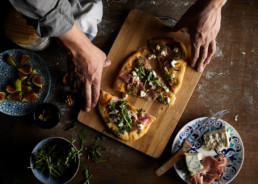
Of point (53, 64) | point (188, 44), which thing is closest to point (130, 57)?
point (188, 44)

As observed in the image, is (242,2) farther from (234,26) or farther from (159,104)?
(159,104)

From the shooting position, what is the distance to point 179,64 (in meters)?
3.42

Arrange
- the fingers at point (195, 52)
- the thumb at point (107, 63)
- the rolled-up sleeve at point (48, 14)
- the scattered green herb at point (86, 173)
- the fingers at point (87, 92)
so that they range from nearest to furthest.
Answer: the rolled-up sleeve at point (48, 14) → the fingers at point (87, 92) → the fingers at point (195, 52) → the thumb at point (107, 63) → the scattered green herb at point (86, 173)

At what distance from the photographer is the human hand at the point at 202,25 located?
3.06m

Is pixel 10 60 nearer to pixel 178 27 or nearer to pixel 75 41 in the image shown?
pixel 75 41

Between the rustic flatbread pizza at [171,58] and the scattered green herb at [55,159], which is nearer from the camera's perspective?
the scattered green herb at [55,159]

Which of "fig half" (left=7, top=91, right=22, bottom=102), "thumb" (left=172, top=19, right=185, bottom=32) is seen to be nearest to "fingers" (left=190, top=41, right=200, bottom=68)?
"thumb" (left=172, top=19, right=185, bottom=32)

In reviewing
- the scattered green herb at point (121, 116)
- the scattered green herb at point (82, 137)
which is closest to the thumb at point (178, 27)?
the scattered green herb at point (121, 116)

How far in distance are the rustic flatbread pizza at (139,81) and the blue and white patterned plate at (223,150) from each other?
43 centimetres

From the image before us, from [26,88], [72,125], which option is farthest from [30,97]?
[72,125]

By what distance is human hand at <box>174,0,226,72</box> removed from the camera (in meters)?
3.06

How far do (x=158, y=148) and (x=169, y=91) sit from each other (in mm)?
770

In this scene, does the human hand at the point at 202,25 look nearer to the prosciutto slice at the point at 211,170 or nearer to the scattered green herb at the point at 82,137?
the prosciutto slice at the point at 211,170

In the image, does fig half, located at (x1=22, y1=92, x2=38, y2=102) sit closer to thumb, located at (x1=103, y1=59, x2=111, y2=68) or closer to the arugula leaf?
the arugula leaf
